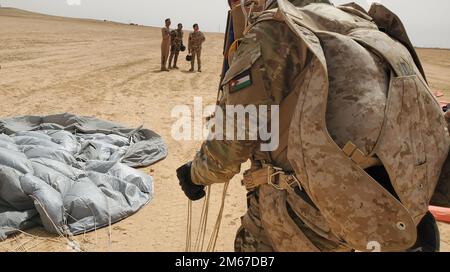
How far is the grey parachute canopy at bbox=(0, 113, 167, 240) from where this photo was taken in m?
3.35

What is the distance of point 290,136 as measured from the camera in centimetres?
129

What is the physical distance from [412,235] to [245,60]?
718mm

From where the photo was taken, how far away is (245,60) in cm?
130

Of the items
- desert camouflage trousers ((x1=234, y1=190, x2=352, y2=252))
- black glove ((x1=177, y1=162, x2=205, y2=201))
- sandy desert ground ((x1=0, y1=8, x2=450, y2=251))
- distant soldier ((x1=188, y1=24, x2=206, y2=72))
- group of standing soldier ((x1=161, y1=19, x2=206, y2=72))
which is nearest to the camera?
desert camouflage trousers ((x1=234, y1=190, x2=352, y2=252))

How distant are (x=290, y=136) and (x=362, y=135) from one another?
0.71 feet

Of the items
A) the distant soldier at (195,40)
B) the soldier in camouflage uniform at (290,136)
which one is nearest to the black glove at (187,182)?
the soldier in camouflage uniform at (290,136)

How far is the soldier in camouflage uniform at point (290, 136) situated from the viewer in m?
1.22

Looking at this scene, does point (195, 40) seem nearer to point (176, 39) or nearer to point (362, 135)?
point (176, 39)

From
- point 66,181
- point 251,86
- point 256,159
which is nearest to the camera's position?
point 251,86

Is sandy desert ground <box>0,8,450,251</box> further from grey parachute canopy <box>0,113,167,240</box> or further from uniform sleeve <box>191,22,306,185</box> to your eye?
uniform sleeve <box>191,22,306,185</box>

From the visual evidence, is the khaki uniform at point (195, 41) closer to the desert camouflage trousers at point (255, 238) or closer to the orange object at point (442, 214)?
the orange object at point (442, 214)

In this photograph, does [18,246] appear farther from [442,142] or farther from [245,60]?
[442,142]

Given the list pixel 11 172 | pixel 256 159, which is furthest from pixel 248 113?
pixel 11 172

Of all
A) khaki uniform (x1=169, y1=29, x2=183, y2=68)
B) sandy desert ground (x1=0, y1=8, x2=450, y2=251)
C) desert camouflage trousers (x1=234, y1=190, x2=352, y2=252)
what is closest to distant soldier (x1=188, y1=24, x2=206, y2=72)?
khaki uniform (x1=169, y1=29, x2=183, y2=68)
